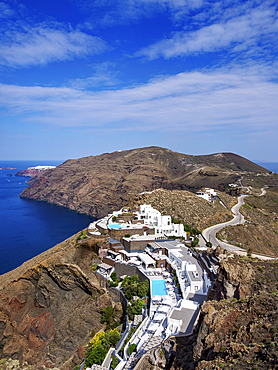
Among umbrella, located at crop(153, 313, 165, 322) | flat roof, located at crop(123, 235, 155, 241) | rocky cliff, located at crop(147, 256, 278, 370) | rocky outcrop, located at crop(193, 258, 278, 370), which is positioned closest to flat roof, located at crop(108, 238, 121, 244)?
flat roof, located at crop(123, 235, 155, 241)

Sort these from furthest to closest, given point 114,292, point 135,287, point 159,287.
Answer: point 114,292 → point 135,287 → point 159,287

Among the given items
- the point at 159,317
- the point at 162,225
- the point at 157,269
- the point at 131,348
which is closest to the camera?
the point at 131,348

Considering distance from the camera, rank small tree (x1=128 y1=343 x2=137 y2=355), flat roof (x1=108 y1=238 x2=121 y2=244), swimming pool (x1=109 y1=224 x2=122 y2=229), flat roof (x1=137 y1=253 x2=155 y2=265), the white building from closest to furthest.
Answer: small tree (x1=128 y1=343 x2=137 y2=355) < flat roof (x1=137 y1=253 x2=155 y2=265) < flat roof (x1=108 y1=238 x2=121 y2=244) < swimming pool (x1=109 y1=224 x2=122 y2=229) < the white building

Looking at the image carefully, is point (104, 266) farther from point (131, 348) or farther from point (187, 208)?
point (187, 208)

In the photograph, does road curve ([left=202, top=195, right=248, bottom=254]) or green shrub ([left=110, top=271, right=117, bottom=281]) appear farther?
road curve ([left=202, top=195, right=248, bottom=254])

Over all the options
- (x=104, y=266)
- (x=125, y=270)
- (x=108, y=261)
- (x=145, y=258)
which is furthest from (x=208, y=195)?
(x=104, y=266)

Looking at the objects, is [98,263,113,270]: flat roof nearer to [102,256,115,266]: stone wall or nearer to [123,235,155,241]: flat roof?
[102,256,115,266]: stone wall

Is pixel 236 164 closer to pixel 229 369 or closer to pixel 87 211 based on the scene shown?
pixel 87 211

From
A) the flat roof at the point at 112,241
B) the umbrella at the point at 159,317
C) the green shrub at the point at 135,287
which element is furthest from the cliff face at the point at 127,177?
the umbrella at the point at 159,317
